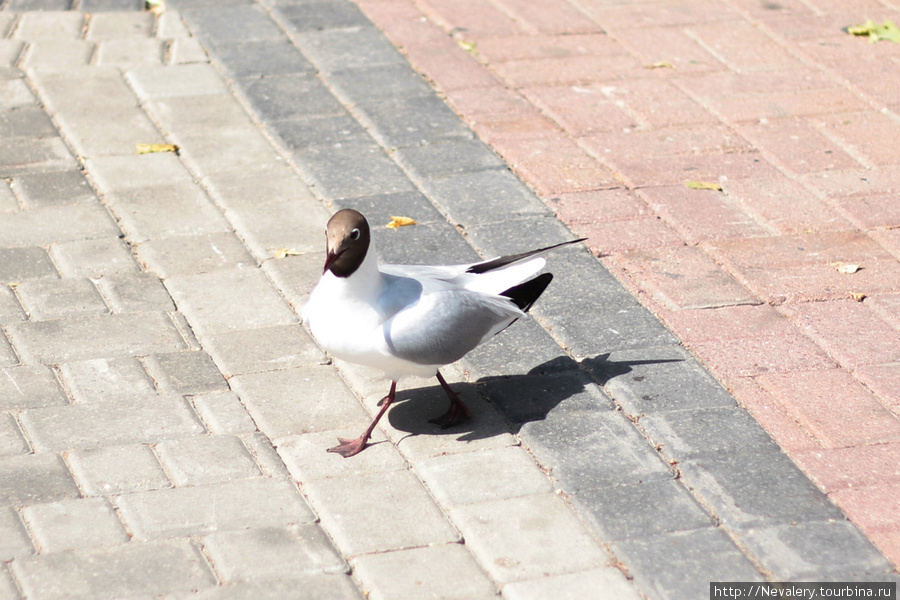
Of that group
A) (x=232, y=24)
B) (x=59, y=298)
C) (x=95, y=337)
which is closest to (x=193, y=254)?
(x=59, y=298)

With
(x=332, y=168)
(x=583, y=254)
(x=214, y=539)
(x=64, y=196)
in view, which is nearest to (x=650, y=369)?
(x=583, y=254)

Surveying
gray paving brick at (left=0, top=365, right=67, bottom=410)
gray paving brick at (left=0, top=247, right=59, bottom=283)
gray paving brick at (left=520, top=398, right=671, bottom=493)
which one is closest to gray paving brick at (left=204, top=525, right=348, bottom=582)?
gray paving brick at (left=520, top=398, right=671, bottom=493)

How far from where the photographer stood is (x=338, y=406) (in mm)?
3490

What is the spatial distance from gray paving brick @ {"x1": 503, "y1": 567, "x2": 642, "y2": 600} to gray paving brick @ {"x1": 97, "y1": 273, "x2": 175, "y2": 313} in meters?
1.90

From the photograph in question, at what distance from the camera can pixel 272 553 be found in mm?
2805

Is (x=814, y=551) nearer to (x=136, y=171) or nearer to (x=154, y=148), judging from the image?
(x=136, y=171)

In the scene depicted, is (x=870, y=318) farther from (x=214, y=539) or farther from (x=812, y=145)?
(x=214, y=539)

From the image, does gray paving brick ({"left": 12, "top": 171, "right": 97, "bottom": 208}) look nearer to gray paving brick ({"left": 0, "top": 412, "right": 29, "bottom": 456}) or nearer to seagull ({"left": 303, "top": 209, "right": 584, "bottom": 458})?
gray paving brick ({"left": 0, "top": 412, "right": 29, "bottom": 456})

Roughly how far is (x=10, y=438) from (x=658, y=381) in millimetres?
2137

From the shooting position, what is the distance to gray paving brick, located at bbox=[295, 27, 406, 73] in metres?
5.89

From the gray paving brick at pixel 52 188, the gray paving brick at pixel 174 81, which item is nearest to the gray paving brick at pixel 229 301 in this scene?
the gray paving brick at pixel 52 188

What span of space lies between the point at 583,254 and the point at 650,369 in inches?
33.5

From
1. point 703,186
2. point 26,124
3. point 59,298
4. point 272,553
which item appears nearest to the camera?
point 272,553

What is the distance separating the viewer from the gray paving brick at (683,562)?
108 inches
